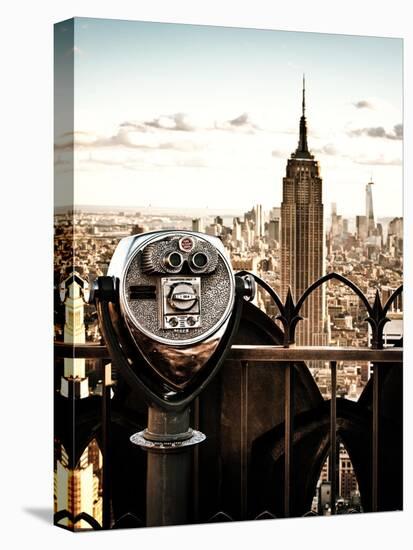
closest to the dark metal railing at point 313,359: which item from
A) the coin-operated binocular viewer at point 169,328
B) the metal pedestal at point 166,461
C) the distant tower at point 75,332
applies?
the distant tower at point 75,332

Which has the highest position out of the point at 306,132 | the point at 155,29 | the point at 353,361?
the point at 155,29

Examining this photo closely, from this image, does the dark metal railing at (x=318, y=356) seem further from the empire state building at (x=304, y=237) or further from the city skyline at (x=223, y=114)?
the city skyline at (x=223, y=114)

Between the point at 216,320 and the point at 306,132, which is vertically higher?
the point at 306,132

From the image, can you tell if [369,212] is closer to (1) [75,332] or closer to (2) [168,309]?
(2) [168,309]

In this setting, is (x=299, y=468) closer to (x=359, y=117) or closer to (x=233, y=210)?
(x=233, y=210)

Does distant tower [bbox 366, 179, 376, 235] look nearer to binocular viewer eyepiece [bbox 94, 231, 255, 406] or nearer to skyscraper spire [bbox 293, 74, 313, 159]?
skyscraper spire [bbox 293, 74, 313, 159]

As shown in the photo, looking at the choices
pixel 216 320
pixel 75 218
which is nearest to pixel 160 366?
pixel 216 320

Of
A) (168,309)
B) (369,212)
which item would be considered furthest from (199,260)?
(369,212)
